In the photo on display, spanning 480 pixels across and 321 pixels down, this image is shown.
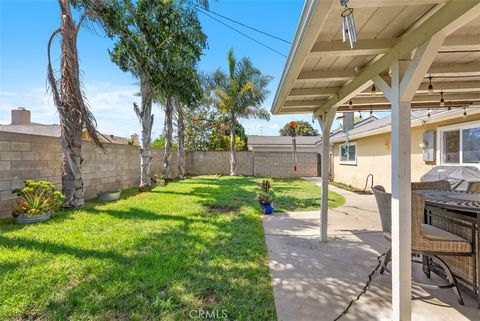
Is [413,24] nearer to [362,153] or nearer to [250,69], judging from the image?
[362,153]

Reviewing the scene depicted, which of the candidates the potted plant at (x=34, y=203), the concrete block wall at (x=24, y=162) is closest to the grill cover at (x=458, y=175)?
the potted plant at (x=34, y=203)

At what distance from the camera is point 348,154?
549 inches

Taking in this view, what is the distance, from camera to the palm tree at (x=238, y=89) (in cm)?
1714

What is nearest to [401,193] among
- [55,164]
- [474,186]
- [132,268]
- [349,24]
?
[349,24]

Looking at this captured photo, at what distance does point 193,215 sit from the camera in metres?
6.40

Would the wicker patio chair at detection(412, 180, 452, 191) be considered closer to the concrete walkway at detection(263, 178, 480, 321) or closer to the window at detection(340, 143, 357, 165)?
the concrete walkway at detection(263, 178, 480, 321)

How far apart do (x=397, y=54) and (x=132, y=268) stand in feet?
12.4

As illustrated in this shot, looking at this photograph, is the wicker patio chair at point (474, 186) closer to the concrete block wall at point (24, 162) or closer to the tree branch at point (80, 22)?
the concrete block wall at point (24, 162)

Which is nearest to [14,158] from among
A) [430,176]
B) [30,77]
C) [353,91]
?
[30,77]

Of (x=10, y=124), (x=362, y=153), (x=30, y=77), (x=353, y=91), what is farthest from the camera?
(x=10, y=124)

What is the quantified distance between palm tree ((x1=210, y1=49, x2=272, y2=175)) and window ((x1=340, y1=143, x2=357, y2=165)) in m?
6.31

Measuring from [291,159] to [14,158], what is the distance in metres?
16.1

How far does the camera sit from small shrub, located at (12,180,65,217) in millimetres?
5258

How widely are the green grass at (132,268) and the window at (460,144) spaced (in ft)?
17.0
